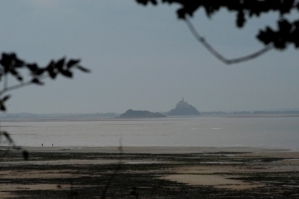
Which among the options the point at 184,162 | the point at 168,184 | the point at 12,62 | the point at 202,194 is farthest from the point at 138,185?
the point at 12,62

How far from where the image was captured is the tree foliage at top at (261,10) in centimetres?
298

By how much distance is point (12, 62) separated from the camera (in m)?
3.64

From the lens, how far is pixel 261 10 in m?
3.09

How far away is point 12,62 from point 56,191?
28581mm

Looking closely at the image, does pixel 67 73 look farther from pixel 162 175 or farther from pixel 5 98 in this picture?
pixel 162 175

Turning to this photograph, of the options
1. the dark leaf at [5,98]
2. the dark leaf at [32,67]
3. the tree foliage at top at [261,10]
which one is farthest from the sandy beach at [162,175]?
the tree foliage at top at [261,10]

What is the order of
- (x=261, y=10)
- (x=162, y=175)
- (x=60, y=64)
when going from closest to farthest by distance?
(x=261, y=10) < (x=60, y=64) < (x=162, y=175)

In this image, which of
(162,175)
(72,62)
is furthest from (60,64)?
(162,175)

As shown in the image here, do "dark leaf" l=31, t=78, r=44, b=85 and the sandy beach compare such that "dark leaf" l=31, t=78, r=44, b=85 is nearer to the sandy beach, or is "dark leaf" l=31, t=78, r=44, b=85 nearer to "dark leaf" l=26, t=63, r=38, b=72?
"dark leaf" l=26, t=63, r=38, b=72

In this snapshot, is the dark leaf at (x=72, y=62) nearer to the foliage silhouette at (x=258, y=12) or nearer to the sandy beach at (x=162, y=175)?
the foliage silhouette at (x=258, y=12)

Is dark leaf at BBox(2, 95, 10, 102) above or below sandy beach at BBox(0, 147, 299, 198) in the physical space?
above

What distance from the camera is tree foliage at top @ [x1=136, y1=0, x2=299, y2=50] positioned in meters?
2.98

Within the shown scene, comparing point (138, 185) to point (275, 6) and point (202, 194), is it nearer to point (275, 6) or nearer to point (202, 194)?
point (202, 194)

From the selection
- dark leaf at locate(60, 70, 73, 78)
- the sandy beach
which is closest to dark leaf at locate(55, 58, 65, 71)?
dark leaf at locate(60, 70, 73, 78)
